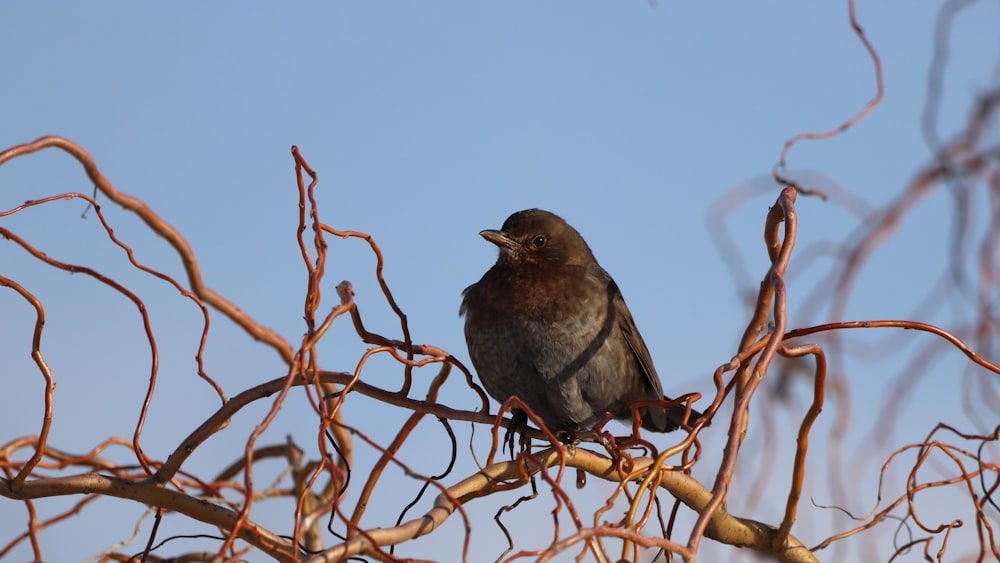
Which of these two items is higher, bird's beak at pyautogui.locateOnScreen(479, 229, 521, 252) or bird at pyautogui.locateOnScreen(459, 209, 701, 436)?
bird's beak at pyautogui.locateOnScreen(479, 229, 521, 252)

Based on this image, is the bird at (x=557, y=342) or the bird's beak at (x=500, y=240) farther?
the bird's beak at (x=500, y=240)

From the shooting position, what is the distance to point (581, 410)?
16.2 ft

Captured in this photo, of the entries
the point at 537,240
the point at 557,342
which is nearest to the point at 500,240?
the point at 537,240

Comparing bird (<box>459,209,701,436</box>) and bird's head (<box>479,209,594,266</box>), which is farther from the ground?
bird's head (<box>479,209,594,266</box>)

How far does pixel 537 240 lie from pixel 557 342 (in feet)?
2.74

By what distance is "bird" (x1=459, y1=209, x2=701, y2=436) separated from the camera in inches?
191

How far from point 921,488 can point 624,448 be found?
845 mm

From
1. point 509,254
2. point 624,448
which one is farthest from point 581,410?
point 624,448

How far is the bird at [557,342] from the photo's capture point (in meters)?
4.84

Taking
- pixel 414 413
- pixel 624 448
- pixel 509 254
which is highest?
pixel 509 254

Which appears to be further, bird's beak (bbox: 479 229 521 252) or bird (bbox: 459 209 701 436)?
bird's beak (bbox: 479 229 521 252)

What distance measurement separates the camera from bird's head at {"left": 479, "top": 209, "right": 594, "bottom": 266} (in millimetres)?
5422

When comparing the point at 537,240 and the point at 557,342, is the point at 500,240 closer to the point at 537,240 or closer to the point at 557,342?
the point at 537,240

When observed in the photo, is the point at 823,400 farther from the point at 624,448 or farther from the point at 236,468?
Result: the point at 236,468
